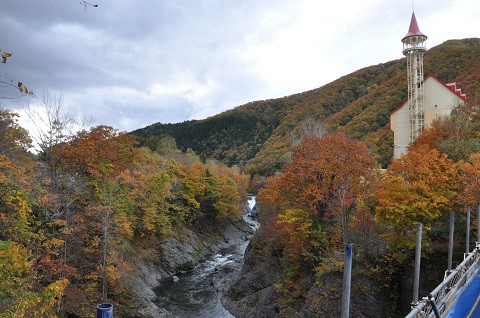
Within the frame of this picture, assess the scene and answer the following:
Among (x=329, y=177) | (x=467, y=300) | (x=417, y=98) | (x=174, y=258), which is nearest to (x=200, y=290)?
(x=174, y=258)

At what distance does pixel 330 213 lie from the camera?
790 inches

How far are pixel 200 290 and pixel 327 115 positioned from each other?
67.0 meters

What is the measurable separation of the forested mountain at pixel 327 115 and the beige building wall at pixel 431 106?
2.79 m

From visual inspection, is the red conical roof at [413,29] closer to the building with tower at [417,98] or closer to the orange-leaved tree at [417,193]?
the building with tower at [417,98]

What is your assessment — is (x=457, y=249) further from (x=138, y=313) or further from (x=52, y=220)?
(x=52, y=220)

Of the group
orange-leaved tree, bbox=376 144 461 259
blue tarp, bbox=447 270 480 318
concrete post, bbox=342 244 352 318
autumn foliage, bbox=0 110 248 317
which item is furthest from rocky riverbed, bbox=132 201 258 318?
blue tarp, bbox=447 270 480 318

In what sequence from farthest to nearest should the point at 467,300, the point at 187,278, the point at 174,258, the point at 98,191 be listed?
the point at 174,258 → the point at 187,278 → the point at 98,191 → the point at 467,300

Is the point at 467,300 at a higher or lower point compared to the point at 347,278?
lower

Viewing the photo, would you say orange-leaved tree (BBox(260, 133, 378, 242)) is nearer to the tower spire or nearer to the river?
the river

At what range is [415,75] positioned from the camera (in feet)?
122

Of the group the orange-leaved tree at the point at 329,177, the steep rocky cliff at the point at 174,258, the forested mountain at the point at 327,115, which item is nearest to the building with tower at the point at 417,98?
the forested mountain at the point at 327,115

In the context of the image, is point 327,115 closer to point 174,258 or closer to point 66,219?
point 174,258

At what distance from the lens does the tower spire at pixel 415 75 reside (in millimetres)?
36656

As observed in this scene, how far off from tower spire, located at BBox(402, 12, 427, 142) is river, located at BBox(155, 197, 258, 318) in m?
26.3
